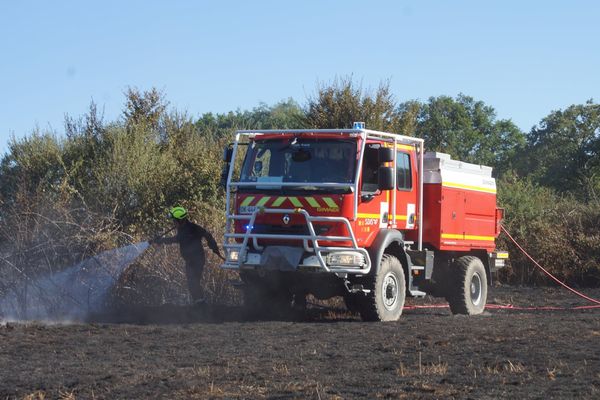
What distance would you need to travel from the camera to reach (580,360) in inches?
394

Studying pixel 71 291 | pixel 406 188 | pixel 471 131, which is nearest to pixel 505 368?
pixel 406 188

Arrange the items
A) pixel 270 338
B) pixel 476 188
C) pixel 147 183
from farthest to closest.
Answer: pixel 147 183, pixel 476 188, pixel 270 338

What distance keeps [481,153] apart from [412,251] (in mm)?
42176

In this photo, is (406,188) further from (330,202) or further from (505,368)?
(505,368)

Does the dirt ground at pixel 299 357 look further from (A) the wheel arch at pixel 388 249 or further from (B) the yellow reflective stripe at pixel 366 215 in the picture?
(B) the yellow reflective stripe at pixel 366 215

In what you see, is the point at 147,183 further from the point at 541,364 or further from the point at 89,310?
the point at 541,364

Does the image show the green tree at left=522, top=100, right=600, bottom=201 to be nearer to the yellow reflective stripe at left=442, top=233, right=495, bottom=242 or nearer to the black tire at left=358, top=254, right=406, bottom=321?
the yellow reflective stripe at left=442, top=233, right=495, bottom=242

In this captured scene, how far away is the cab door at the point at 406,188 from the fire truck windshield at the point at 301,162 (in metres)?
1.17

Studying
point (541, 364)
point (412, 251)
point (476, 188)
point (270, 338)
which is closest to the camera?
point (541, 364)

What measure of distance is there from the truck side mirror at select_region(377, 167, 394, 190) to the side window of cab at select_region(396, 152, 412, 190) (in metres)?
0.97

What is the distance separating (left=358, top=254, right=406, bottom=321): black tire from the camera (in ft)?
45.7

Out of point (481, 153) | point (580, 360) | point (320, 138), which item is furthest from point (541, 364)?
point (481, 153)

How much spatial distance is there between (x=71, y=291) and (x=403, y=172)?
5.78 meters

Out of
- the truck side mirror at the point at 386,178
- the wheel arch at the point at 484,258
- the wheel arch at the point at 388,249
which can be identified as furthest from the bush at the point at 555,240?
the truck side mirror at the point at 386,178
